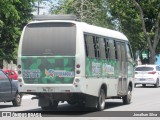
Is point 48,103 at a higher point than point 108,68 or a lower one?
lower

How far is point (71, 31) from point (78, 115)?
2.60 metres

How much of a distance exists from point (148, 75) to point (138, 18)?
21829mm

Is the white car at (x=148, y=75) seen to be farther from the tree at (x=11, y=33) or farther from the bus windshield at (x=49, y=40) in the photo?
the bus windshield at (x=49, y=40)

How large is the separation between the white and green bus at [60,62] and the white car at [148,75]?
66.6 feet

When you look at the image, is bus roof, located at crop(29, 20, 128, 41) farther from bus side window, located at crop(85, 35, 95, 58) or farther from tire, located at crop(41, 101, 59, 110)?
tire, located at crop(41, 101, 59, 110)

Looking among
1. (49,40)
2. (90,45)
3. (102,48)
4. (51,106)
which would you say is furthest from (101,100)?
(49,40)

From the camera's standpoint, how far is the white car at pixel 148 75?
124ft

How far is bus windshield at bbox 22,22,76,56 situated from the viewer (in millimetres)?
16578

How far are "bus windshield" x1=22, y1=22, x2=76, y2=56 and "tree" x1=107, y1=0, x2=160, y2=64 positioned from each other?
1467 inches

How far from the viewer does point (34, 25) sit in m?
17.2

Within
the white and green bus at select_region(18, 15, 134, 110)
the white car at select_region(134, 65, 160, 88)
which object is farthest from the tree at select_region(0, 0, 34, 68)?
the white and green bus at select_region(18, 15, 134, 110)

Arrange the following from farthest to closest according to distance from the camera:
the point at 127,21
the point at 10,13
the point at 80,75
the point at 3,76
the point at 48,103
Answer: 1. the point at 127,21
2. the point at 10,13
3. the point at 3,76
4. the point at 48,103
5. the point at 80,75

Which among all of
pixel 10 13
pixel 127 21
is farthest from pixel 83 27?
pixel 127 21

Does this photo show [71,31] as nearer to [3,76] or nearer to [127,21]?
[3,76]
